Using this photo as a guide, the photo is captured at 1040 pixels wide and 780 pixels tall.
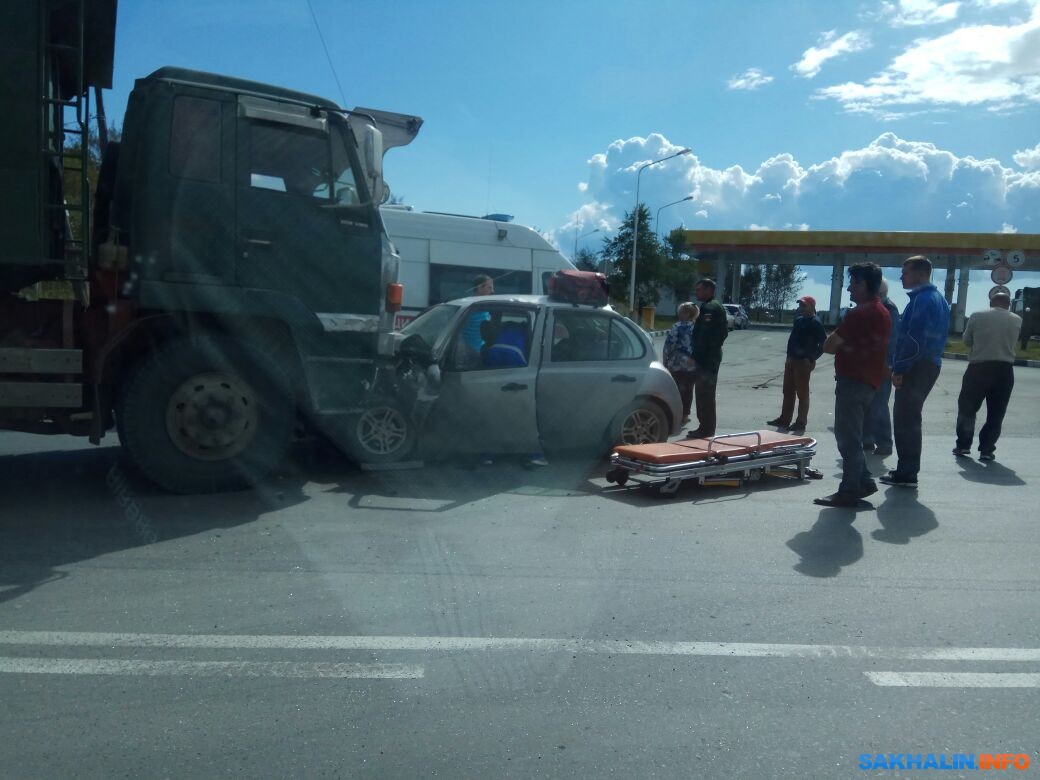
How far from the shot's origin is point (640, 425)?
8.68 metres

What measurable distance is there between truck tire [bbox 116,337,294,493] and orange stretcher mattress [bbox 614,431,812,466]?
2711 millimetres

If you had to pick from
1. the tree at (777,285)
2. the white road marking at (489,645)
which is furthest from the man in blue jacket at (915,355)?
the tree at (777,285)

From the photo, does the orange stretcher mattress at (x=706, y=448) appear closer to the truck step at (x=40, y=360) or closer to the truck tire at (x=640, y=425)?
the truck tire at (x=640, y=425)

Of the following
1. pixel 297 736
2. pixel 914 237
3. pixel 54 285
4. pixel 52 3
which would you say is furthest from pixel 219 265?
pixel 914 237

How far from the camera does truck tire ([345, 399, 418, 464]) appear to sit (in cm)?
773

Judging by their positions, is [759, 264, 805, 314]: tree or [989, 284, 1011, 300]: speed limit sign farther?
[759, 264, 805, 314]: tree

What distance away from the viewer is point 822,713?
372 cm

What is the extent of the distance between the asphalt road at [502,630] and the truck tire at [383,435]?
0.32 meters

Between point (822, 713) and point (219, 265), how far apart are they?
16.2 ft

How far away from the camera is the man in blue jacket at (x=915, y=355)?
309 inches

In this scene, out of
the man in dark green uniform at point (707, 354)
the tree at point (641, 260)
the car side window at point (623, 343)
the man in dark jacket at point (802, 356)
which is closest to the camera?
the car side window at point (623, 343)

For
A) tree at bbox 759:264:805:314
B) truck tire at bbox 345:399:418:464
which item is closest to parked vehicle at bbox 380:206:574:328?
truck tire at bbox 345:399:418:464

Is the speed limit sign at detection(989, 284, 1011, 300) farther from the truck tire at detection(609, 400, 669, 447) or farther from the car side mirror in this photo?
the car side mirror

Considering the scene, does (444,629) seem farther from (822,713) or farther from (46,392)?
(46,392)
